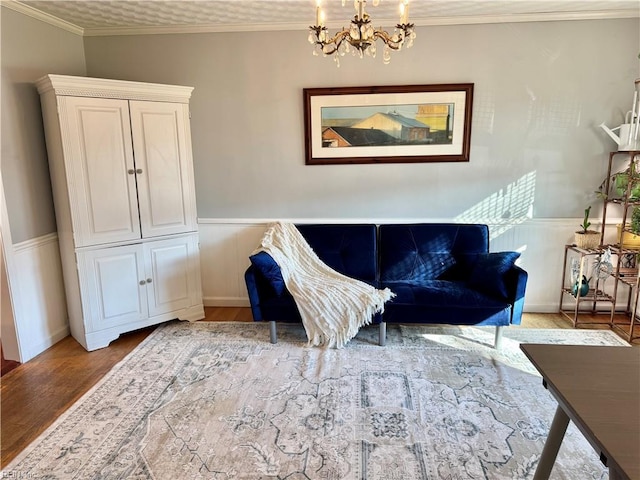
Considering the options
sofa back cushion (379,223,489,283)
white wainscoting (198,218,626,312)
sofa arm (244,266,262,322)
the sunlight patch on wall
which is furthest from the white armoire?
the sunlight patch on wall

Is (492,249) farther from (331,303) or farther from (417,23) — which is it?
(417,23)

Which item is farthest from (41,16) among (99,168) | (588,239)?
(588,239)

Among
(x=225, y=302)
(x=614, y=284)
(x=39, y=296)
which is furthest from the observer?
(x=225, y=302)

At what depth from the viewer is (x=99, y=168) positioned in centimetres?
298

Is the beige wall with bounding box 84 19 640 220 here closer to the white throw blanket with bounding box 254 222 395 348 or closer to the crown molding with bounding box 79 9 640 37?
the crown molding with bounding box 79 9 640 37

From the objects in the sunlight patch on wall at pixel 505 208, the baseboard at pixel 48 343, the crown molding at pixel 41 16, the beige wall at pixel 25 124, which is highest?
the crown molding at pixel 41 16

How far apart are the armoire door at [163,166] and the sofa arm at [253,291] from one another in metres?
0.85

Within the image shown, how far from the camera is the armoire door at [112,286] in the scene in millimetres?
3045

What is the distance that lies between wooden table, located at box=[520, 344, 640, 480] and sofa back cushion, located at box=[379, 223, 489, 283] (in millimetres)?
1752

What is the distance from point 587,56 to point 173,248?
3.73 metres

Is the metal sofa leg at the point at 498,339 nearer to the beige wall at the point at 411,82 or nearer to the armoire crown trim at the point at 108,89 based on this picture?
the beige wall at the point at 411,82

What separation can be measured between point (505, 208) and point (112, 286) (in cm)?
331

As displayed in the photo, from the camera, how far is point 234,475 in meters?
1.83

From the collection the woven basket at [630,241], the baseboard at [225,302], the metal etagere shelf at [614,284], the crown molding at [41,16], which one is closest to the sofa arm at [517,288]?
the metal etagere shelf at [614,284]
